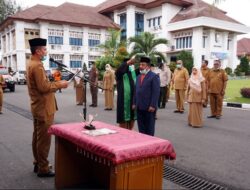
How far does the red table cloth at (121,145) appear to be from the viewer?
2877mm

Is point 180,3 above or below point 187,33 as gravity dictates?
above

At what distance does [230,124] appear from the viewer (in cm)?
902

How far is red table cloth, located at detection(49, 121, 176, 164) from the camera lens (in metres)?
2.88

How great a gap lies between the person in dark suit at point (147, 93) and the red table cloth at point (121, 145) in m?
2.09

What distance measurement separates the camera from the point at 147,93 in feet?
18.6

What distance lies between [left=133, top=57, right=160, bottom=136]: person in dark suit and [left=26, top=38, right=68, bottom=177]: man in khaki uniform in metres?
1.88

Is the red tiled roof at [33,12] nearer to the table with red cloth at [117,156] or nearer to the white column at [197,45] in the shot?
the white column at [197,45]

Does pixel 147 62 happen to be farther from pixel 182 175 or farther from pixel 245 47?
pixel 245 47

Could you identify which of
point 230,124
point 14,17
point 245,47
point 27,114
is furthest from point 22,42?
point 245,47

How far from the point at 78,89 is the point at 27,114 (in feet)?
11.6

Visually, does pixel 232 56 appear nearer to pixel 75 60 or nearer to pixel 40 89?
pixel 75 60

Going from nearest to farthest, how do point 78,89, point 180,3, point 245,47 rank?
point 78,89 → point 180,3 → point 245,47

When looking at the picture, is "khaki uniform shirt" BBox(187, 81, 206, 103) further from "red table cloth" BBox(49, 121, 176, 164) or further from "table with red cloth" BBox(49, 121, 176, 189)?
"red table cloth" BBox(49, 121, 176, 164)

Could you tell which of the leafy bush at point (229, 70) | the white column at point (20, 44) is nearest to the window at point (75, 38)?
the white column at point (20, 44)
